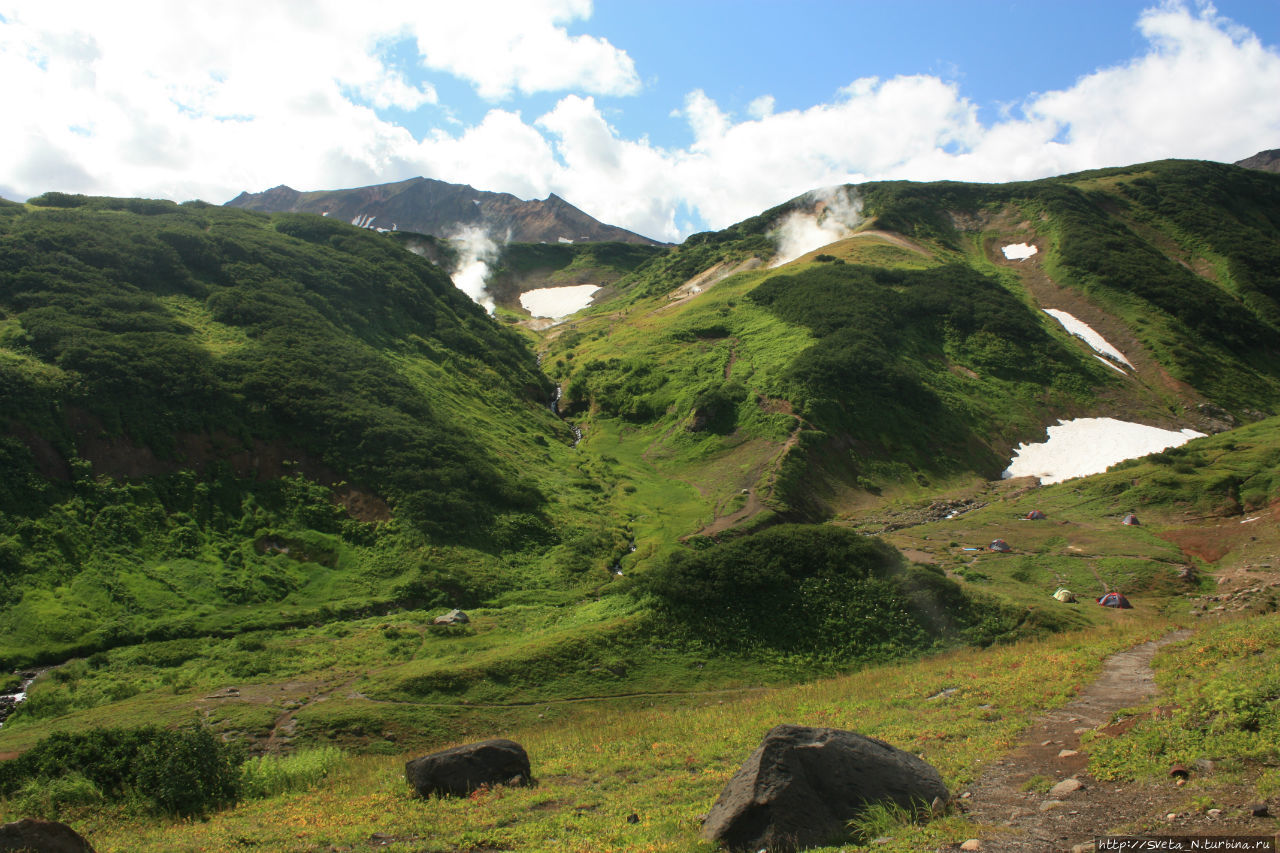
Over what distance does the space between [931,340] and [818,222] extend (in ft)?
165

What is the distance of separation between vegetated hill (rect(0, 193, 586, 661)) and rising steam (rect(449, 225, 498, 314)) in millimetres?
63928

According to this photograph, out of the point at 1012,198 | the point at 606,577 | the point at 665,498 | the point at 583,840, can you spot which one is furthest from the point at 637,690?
the point at 1012,198

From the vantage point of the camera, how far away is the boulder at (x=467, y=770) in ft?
41.2

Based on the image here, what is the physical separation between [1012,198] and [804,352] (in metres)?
68.0

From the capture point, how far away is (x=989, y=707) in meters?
14.7

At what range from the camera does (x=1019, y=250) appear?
95.4 meters

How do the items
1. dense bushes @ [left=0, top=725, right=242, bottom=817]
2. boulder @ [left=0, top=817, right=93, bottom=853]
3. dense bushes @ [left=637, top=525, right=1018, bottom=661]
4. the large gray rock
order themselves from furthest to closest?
dense bushes @ [left=637, top=525, right=1018, bottom=661] → dense bushes @ [left=0, top=725, right=242, bottom=817] → boulder @ [left=0, top=817, right=93, bottom=853] → the large gray rock

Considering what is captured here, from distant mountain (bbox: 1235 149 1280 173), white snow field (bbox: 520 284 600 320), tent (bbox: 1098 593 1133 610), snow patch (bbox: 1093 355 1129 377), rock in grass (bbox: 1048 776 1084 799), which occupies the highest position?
distant mountain (bbox: 1235 149 1280 173)

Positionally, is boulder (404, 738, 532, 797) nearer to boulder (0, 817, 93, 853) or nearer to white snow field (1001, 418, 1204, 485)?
boulder (0, 817, 93, 853)

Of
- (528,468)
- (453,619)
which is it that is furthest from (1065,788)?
(528,468)

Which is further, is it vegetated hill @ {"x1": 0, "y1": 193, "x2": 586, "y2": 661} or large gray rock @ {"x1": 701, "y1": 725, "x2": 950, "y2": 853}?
vegetated hill @ {"x1": 0, "y1": 193, "x2": 586, "y2": 661}

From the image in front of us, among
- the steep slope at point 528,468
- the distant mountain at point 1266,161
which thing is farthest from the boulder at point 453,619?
the distant mountain at point 1266,161

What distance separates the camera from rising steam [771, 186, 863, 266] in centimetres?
10525

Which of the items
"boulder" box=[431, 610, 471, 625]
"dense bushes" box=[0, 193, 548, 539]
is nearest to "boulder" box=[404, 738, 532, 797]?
"boulder" box=[431, 610, 471, 625]
